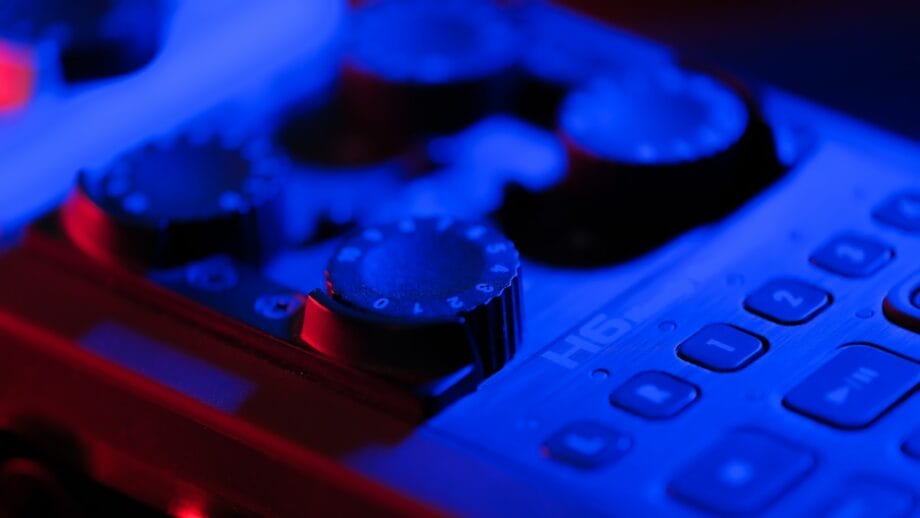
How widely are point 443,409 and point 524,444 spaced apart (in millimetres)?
28

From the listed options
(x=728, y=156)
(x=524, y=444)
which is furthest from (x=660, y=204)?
(x=524, y=444)

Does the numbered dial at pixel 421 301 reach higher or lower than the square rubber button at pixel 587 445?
higher

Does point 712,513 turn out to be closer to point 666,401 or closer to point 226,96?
point 666,401

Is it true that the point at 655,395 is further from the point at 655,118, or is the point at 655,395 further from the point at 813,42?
the point at 813,42

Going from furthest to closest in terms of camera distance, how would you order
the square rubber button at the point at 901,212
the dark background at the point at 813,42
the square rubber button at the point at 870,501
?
the dark background at the point at 813,42 < the square rubber button at the point at 901,212 < the square rubber button at the point at 870,501

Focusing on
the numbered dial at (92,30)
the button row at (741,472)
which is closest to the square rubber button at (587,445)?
the button row at (741,472)

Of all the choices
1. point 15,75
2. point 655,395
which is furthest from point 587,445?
point 15,75

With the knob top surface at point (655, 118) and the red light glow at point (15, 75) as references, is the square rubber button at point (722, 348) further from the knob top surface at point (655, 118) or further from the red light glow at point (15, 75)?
the red light glow at point (15, 75)

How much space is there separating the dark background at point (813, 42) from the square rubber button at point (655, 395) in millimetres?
282

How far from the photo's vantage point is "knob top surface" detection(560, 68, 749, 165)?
1.58ft

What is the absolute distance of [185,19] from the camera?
0.54 metres

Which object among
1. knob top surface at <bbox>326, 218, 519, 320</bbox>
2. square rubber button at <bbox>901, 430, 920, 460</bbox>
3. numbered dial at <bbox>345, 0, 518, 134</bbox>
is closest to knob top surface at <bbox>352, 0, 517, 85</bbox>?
numbered dial at <bbox>345, 0, 518, 134</bbox>

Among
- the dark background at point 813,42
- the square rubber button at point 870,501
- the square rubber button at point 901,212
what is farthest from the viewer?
the dark background at point 813,42

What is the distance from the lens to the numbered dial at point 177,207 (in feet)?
1.47
